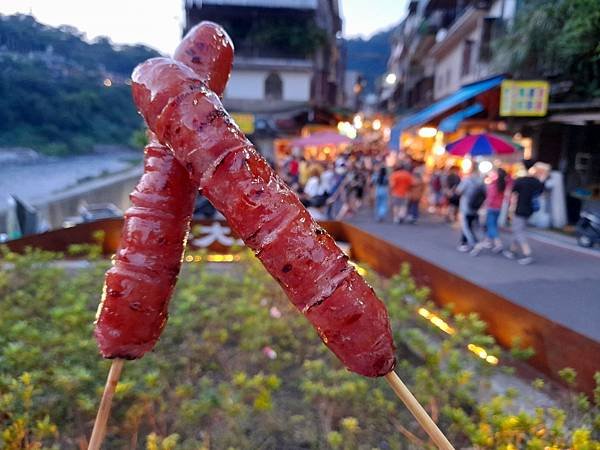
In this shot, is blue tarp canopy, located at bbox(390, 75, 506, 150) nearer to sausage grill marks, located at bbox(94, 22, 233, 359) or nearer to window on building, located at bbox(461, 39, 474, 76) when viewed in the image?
window on building, located at bbox(461, 39, 474, 76)

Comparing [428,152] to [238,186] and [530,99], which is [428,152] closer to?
[530,99]

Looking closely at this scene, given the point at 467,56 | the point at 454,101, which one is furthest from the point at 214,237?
the point at 467,56

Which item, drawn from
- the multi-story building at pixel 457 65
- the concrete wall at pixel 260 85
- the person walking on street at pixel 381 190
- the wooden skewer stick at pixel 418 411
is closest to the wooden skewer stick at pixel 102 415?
the wooden skewer stick at pixel 418 411

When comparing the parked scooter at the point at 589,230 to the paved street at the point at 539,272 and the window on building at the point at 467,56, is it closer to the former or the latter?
the paved street at the point at 539,272

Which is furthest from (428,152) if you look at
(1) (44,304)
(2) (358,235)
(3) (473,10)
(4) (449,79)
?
(1) (44,304)

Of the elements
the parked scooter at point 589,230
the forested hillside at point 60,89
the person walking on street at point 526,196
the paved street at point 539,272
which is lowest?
the paved street at point 539,272
